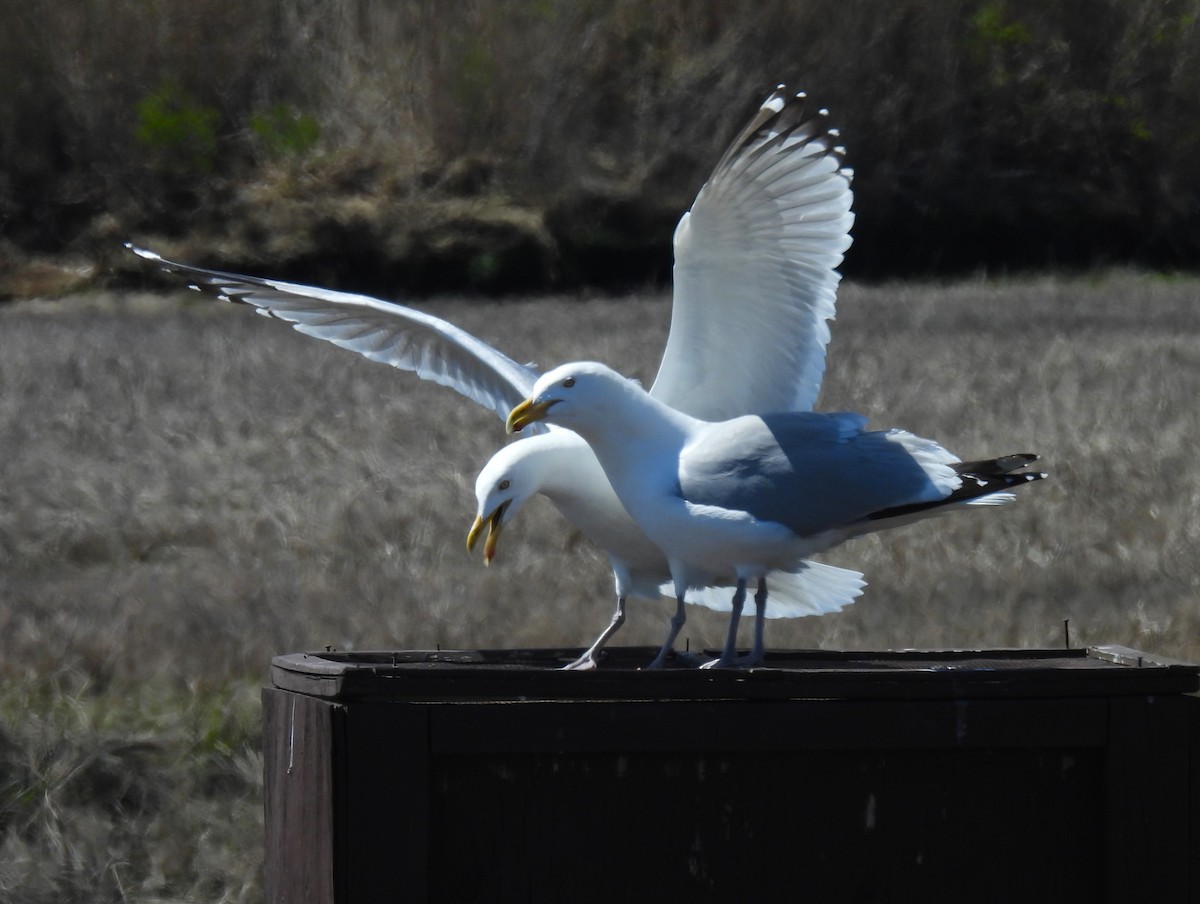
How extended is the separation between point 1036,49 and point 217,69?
25.3ft

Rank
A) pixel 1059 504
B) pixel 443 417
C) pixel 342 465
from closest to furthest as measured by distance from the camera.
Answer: pixel 1059 504
pixel 342 465
pixel 443 417

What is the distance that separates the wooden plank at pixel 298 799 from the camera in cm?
267

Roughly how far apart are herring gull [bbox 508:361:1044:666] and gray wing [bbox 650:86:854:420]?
1.98 ft

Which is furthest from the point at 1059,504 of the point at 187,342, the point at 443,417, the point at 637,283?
the point at 637,283

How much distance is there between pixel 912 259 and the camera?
16.1 m

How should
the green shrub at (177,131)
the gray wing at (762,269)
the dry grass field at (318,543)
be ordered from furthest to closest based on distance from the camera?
the green shrub at (177,131), the dry grass field at (318,543), the gray wing at (762,269)

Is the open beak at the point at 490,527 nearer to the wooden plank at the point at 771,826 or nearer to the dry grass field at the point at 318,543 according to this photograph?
the dry grass field at the point at 318,543

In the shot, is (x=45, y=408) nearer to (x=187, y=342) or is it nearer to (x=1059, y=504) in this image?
(x=187, y=342)

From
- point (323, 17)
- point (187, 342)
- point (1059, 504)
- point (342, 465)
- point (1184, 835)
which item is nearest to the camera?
point (1184, 835)

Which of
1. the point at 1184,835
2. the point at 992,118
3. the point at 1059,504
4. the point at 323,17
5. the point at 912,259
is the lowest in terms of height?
the point at 1184,835

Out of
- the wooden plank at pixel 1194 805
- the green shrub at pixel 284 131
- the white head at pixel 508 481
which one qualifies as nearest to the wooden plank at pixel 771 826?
the wooden plank at pixel 1194 805

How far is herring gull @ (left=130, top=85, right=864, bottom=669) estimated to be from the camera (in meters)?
4.02

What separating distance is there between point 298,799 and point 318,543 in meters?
4.67

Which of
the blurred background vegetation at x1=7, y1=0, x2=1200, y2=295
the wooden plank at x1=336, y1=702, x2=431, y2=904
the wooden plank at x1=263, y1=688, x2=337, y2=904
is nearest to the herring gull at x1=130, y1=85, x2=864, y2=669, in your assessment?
the wooden plank at x1=263, y1=688, x2=337, y2=904
